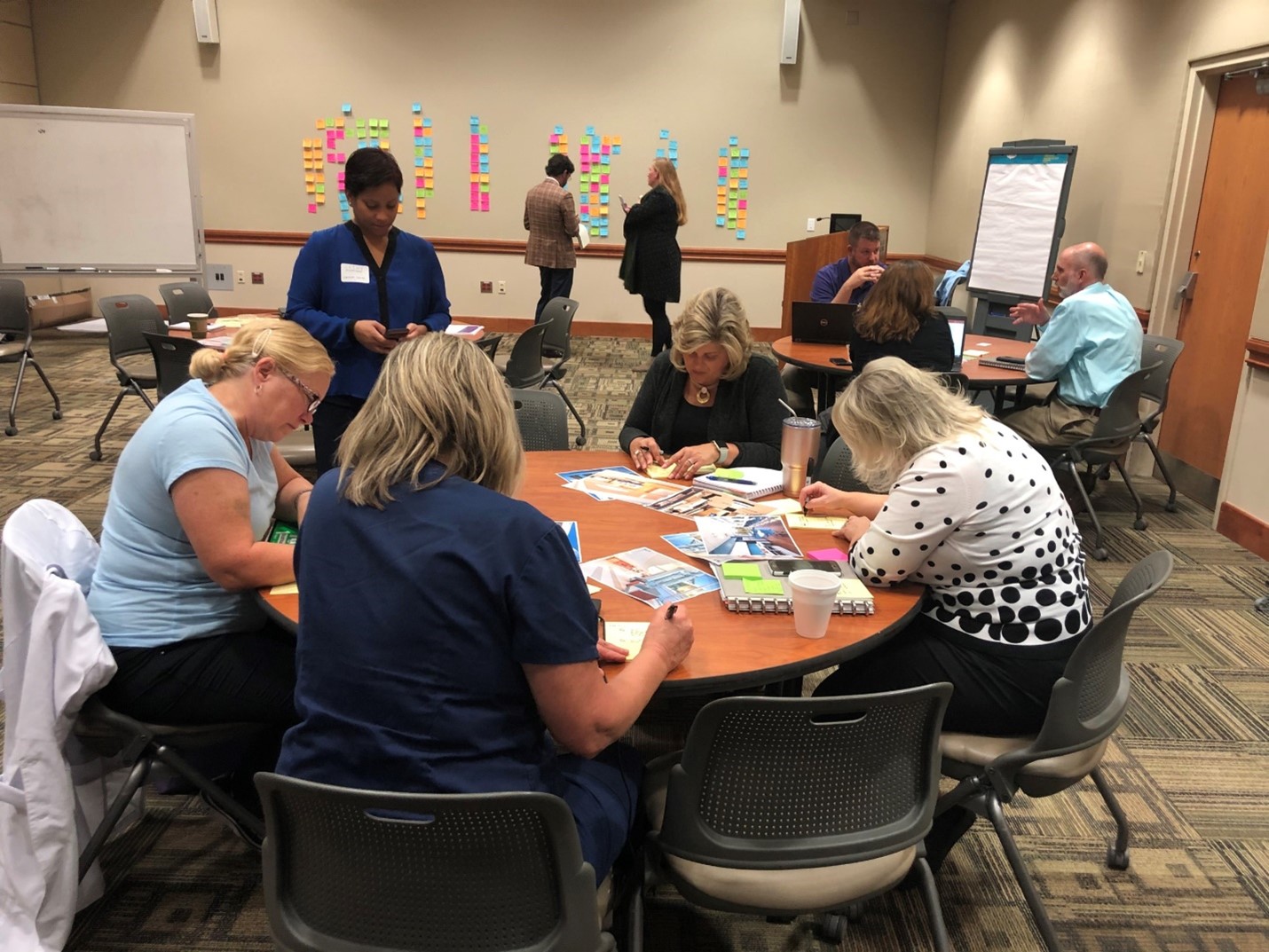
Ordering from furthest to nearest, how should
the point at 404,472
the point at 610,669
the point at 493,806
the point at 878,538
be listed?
the point at 878,538, the point at 610,669, the point at 404,472, the point at 493,806

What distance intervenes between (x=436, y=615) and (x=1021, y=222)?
249 inches

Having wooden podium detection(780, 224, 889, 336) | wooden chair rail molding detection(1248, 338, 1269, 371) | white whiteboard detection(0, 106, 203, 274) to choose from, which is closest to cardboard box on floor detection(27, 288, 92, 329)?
white whiteboard detection(0, 106, 203, 274)

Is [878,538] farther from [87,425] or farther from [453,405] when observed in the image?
[87,425]

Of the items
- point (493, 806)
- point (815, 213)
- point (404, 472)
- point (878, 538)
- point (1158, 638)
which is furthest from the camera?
point (815, 213)

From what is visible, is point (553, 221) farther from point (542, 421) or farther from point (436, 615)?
point (436, 615)

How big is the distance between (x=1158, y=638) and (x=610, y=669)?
2.72 meters

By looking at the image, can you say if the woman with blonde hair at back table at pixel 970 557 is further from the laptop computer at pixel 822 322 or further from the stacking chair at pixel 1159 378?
the laptop computer at pixel 822 322

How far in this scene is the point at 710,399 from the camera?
9.83 ft

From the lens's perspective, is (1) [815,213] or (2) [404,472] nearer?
(2) [404,472]

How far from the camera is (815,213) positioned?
9297 millimetres

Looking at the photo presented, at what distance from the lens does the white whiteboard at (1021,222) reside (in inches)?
242

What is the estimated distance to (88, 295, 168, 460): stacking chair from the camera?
17.2 ft

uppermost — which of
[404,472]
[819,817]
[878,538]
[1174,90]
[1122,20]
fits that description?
[1122,20]

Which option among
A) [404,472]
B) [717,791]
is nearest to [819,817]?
[717,791]
